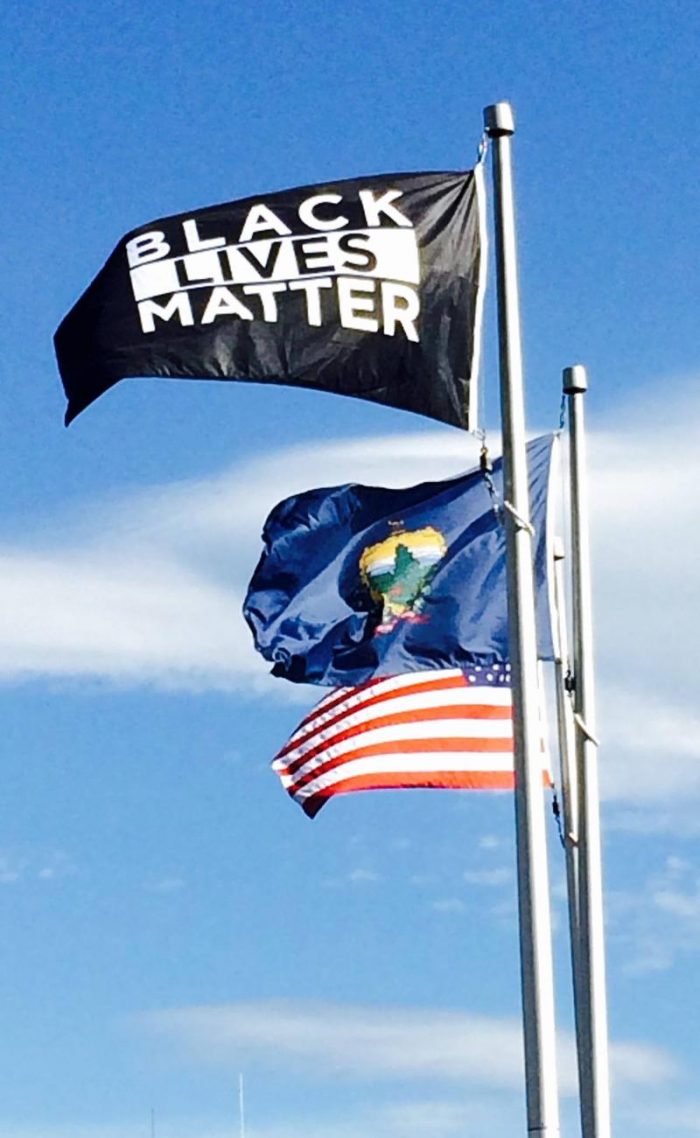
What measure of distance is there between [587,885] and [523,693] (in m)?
4.98

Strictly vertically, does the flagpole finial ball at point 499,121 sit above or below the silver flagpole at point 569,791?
above

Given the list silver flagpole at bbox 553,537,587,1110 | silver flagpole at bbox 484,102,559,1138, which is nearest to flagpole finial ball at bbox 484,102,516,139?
silver flagpole at bbox 484,102,559,1138

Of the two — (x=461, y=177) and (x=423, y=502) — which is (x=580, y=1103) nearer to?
(x=423, y=502)

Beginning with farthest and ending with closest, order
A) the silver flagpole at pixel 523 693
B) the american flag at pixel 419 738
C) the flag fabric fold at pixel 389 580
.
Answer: the american flag at pixel 419 738, the flag fabric fold at pixel 389 580, the silver flagpole at pixel 523 693

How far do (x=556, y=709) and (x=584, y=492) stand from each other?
2.77 meters

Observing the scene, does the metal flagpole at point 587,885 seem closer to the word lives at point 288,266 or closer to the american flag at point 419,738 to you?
the american flag at point 419,738

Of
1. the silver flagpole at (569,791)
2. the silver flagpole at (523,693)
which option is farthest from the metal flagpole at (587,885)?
the silver flagpole at (523,693)

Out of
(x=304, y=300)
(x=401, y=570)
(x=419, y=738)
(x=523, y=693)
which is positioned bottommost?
(x=523, y=693)

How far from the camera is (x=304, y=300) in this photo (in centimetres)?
1783

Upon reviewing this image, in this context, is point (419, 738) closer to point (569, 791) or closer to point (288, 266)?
point (569, 791)

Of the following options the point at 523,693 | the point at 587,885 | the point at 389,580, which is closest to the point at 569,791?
the point at 587,885

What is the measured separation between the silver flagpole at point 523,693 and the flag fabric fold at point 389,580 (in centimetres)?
208

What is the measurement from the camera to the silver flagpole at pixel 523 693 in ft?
53.8

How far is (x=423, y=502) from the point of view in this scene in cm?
2081
